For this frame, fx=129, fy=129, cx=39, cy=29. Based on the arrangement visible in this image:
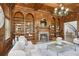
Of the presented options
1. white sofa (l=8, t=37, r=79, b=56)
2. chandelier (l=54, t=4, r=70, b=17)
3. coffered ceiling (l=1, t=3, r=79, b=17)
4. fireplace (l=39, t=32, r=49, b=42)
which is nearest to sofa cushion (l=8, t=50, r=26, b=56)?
white sofa (l=8, t=37, r=79, b=56)

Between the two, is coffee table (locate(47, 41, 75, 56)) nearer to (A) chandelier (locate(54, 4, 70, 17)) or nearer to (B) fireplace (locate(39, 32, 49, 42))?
(B) fireplace (locate(39, 32, 49, 42))

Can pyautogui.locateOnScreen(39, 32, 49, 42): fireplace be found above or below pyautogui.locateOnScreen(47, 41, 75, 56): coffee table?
above

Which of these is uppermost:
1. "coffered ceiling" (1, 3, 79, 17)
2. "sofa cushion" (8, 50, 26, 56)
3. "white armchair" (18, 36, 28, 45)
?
"coffered ceiling" (1, 3, 79, 17)

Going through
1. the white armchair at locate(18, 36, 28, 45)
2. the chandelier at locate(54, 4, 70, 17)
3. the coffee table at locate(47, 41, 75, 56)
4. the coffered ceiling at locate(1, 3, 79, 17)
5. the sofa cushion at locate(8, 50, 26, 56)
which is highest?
the coffered ceiling at locate(1, 3, 79, 17)

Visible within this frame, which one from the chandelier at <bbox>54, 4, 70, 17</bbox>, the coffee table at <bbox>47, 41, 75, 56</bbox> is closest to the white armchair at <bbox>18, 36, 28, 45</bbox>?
the coffee table at <bbox>47, 41, 75, 56</bbox>

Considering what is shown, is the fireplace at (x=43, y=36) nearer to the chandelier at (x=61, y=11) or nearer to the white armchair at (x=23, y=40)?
the white armchair at (x=23, y=40)

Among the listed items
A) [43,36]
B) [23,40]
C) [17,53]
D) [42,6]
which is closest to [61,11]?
[42,6]

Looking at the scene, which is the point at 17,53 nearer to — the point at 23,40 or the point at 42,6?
the point at 23,40

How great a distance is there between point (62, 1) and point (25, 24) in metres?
0.69

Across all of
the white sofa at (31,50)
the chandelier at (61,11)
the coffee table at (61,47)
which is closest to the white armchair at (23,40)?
the white sofa at (31,50)

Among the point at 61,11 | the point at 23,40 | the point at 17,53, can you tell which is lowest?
the point at 17,53

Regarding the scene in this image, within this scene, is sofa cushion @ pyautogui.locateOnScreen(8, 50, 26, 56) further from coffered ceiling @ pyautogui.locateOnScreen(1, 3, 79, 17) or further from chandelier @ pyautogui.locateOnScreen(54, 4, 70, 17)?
chandelier @ pyautogui.locateOnScreen(54, 4, 70, 17)

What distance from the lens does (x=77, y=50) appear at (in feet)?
6.61

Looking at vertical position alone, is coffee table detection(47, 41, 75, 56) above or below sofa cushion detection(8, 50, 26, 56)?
above
